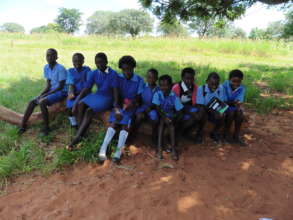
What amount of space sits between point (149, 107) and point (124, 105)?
0.35 meters

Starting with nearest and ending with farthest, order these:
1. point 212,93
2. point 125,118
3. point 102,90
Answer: point 125,118 < point 212,93 < point 102,90

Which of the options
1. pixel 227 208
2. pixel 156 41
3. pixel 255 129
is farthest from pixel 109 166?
pixel 156 41

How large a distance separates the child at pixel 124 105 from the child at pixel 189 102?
1.84 feet

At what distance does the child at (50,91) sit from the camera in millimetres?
3463

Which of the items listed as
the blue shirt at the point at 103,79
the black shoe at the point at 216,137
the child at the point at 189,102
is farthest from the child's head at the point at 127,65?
the black shoe at the point at 216,137

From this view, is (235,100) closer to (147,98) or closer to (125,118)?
(147,98)

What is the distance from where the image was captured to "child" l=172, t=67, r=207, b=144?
3.21 m

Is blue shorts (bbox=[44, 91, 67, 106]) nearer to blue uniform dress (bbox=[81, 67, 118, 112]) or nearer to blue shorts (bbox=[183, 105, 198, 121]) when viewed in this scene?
blue uniform dress (bbox=[81, 67, 118, 112])

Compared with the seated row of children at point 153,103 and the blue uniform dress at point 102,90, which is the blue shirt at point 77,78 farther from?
the blue uniform dress at point 102,90

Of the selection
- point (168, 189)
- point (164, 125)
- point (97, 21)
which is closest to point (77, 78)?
point (164, 125)

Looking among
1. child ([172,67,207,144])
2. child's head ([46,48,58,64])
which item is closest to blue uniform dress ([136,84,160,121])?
child ([172,67,207,144])

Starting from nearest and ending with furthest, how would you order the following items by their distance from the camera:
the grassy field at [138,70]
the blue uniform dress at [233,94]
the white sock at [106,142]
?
the white sock at [106,142] < the grassy field at [138,70] < the blue uniform dress at [233,94]

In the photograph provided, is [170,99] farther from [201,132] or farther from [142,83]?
[201,132]

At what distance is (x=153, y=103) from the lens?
10.2 feet
